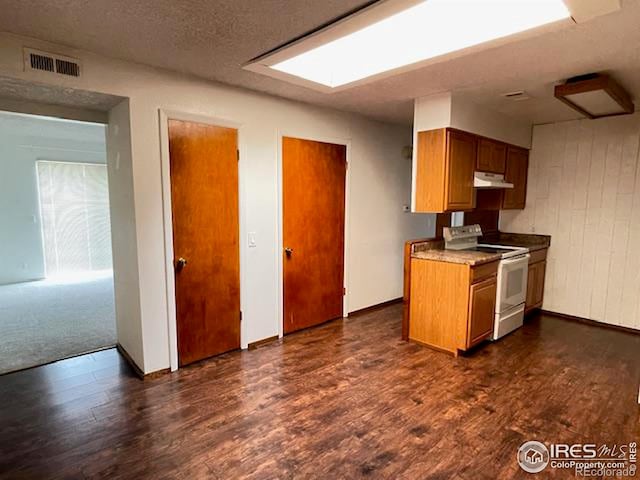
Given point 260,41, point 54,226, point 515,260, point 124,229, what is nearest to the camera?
point 260,41

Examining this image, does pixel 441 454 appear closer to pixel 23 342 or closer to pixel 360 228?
pixel 360 228

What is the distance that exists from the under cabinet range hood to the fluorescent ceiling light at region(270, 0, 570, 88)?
168 cm

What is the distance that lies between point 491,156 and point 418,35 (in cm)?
212

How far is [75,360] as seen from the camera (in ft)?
10.6

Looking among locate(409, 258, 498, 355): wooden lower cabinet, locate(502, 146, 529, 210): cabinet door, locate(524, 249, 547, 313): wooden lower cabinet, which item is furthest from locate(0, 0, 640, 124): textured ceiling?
locate(524, 249, 547, 313): wooden lower cabinet

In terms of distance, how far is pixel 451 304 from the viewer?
3.33 m

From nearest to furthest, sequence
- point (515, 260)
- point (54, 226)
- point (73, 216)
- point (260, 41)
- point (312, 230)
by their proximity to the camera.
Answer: point (260, 41) → point (515, 260) → point (312, 230) → point (54, 226) → point (73, 216)

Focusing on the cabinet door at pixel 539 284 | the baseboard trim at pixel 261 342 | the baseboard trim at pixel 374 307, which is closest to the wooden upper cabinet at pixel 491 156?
the cabinet door at pixel 539 284

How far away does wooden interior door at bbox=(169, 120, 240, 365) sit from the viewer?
295 centimetres

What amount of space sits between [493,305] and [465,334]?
1.86 feet

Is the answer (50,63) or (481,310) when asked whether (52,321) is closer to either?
(50,63)

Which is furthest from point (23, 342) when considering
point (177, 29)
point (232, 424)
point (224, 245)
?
point (177, 29)

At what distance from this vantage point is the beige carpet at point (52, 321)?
337 centimetres

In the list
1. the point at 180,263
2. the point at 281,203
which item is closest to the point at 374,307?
the point at 281,203
